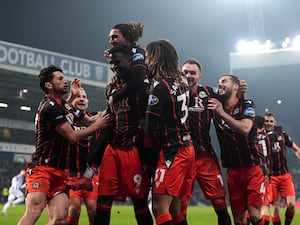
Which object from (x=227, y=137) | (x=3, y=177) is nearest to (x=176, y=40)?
(x=3, y=177)

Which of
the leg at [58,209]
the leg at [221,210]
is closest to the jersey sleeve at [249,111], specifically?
the leg at [221,210]

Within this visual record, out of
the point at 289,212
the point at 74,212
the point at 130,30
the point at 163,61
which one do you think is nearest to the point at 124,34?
the point at 130,30

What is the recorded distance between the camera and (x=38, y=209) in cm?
592

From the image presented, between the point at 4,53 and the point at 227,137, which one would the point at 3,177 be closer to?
the point at 4,53

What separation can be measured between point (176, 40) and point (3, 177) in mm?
24167

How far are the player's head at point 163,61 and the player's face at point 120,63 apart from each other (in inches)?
9.7

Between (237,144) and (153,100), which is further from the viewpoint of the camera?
(237,144)

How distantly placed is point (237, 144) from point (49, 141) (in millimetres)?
2799

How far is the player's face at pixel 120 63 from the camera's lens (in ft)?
18.6

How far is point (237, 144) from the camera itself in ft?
24.9

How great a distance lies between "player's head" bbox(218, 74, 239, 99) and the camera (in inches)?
301

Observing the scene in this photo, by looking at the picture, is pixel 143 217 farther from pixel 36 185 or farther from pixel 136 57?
pixel 136 57

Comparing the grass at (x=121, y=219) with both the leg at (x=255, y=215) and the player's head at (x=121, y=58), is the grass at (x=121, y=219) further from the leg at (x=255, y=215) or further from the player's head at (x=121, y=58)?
the player's head at (x=121, y=58)

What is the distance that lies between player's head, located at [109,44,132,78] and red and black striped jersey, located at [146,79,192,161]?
1.41 ft
